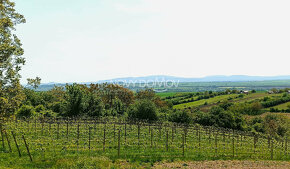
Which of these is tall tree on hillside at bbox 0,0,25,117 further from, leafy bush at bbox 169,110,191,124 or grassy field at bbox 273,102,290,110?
grassy field at bbox 273,102,290,110

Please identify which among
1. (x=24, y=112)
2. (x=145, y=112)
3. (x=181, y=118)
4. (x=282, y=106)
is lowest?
(x=282, y=106)

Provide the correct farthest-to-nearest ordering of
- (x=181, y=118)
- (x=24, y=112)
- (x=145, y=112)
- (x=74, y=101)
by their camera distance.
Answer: (x=181, y=118) → (x=145, y=112) → (x=74, y=101) → (x=24, y=112)

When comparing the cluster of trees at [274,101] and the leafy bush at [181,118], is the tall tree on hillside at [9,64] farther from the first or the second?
the cluster of trees at [274,101]

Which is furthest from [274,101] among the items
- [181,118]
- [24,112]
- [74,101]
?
[24,112]

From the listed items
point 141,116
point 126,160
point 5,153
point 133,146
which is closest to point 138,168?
point 126,160

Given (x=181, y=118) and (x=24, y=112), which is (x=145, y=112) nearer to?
(x=181, y=118)

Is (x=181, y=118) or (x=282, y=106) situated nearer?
(x=181, y=118)

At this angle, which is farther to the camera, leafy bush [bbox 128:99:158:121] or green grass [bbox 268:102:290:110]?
green grass [bbox 268:102:290:110]

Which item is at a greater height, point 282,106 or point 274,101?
point 274,101

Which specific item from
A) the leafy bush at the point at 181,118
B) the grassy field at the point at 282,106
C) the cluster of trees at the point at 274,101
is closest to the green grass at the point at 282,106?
the grassy field at the point at 282,106

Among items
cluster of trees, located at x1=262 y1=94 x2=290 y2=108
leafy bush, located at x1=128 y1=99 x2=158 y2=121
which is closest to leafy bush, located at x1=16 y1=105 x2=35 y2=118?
leafy bush, located at x1=128 y1=99 x2=158 y2=121

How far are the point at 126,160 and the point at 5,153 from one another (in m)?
8.70

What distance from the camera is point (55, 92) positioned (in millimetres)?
76938

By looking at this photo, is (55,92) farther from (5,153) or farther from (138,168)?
(138,168)
